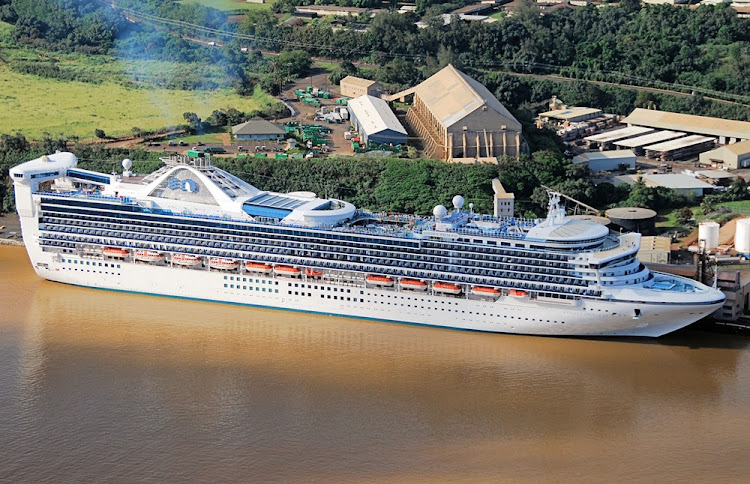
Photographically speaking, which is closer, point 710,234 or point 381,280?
point 381,280

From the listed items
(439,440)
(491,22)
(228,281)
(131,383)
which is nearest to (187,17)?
(491,22)

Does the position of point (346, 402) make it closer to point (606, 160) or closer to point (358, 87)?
point (606, 160)

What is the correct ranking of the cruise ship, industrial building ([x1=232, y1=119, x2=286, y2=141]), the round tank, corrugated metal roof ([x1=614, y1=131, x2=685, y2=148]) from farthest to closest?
1. corrugated metal roof ([x1=614, y1=131, x2=685, y2=148])
2. industrial building ([x1=232, y1=119, x2=286, y2=141])
3. the round tank
4. the cruise ship

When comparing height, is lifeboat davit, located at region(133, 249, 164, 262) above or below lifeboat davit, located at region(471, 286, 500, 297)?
above

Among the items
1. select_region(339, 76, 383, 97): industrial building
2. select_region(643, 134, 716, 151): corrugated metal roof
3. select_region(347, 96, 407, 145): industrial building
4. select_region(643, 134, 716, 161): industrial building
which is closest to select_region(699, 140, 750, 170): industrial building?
select_region(643, 134, 716, 161): industrial building

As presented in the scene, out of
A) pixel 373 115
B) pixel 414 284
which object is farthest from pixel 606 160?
pixel 414 284

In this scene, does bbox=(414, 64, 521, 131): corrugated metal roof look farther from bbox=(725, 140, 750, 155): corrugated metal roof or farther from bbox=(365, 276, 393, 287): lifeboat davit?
bbox=(365, 276, 393, 287): lifeboat davit

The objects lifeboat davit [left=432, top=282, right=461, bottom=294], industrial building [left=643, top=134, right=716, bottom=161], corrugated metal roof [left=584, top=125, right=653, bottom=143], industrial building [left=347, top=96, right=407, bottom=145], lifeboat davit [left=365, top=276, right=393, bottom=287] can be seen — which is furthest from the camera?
corrugated metal roof [left=584, top=125, right=653, bottom=143]
